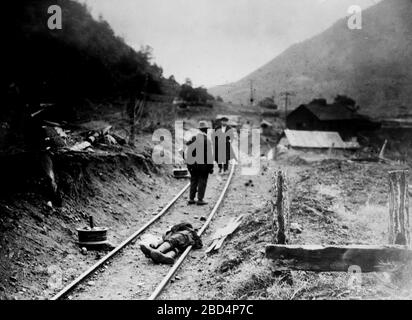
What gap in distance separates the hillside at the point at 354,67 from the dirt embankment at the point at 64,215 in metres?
90.7

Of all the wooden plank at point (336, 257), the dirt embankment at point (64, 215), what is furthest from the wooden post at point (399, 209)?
the dirt embankment at point (64, 215)

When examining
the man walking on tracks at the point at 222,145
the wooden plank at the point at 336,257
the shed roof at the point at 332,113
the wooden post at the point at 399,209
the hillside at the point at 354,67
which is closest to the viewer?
the wooden plank at the point at 336,257

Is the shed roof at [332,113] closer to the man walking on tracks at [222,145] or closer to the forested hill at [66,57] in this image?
the forested hill at [66,57]

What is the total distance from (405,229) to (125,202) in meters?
7.79

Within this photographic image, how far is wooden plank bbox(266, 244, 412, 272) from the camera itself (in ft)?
15.3

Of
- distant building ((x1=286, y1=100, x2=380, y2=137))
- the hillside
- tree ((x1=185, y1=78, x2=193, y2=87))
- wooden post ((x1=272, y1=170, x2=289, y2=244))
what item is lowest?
wooden post ((x1=272, y1=170, x2=289, y2=244))

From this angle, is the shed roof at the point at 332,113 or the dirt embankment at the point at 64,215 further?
the shed roof at the point at 332,113

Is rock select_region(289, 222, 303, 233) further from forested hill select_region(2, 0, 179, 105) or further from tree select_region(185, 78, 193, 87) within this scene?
tree select_region(185, 78, 193, 87)

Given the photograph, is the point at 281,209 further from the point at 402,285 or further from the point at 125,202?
the point at 125,202

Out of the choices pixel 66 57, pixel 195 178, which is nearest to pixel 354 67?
pixel 66 57

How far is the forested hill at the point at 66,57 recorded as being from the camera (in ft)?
42.0

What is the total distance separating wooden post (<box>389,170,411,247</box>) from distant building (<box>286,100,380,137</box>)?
159 feet

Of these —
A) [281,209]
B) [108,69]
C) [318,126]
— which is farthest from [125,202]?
[318,126]

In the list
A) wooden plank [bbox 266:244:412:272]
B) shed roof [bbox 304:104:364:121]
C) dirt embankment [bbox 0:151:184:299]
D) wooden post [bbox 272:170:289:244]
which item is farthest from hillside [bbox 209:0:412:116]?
wooden plank [bbox 266:244:412:272]
